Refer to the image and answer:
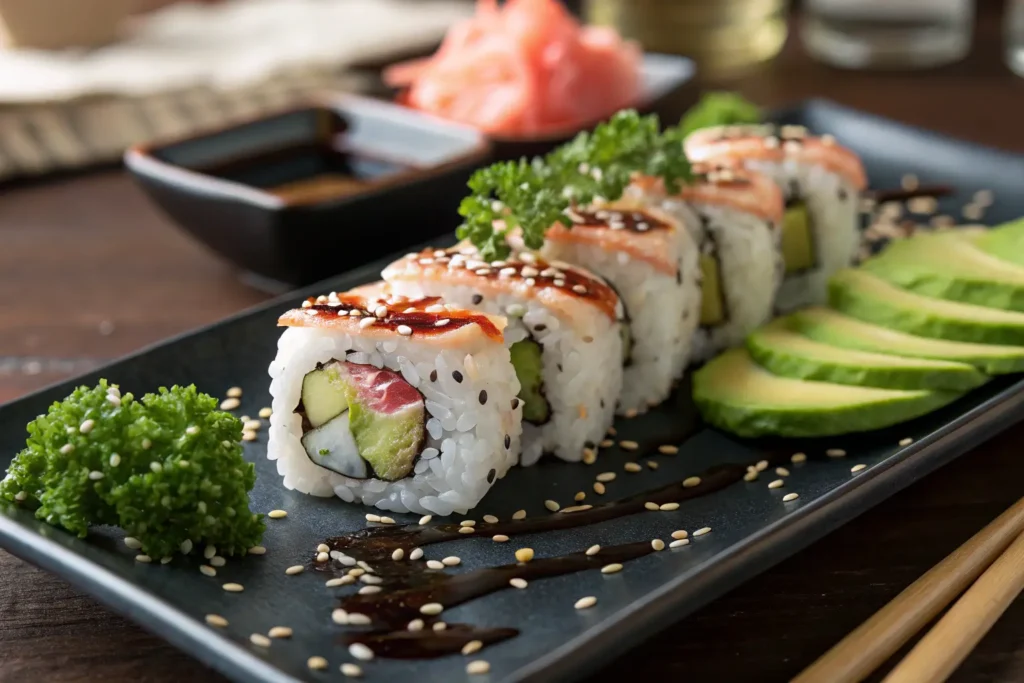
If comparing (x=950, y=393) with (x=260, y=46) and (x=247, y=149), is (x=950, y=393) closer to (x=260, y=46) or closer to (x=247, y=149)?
(x=247, y=149)

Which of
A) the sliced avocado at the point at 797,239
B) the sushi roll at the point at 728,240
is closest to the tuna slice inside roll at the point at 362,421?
the sushi roll at the point at 728,240

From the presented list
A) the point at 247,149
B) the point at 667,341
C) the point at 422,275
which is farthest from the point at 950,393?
the point at 247,149

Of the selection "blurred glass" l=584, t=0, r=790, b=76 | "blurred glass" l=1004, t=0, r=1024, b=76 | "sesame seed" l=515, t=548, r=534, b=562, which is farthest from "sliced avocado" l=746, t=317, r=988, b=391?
"blurred glass" l=1004, t=0, r=1024, b=76

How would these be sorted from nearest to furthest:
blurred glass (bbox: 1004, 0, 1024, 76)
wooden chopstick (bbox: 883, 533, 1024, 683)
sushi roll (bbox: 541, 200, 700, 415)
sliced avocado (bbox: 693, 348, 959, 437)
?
1. wooden chopstick (bbox: 883, 533, 1024, 683)
2. sliced avocado (bbox: 693, 348, 959, 437)
3. sushi roll (bbox: 541, 200, 700, 415)
4. blurred glass (bbox: 1004, 0, 1024, 76)

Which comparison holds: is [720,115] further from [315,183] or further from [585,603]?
[585,603]

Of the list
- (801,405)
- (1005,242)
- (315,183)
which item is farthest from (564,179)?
(315,183)

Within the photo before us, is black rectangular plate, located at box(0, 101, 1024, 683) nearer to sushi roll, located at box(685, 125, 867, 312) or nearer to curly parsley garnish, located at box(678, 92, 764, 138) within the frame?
sushi roll, located at box(685, 125, 867, 312)
